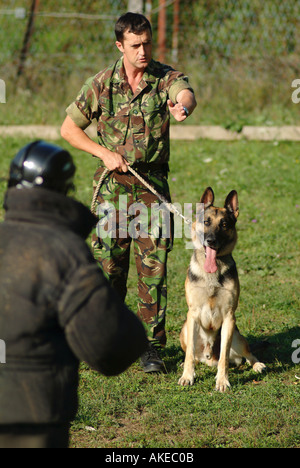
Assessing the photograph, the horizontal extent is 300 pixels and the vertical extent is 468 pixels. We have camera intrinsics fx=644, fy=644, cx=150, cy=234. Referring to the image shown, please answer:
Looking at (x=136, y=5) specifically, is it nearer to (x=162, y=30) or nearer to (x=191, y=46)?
(x=162, y=30)

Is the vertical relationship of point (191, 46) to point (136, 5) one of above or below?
below

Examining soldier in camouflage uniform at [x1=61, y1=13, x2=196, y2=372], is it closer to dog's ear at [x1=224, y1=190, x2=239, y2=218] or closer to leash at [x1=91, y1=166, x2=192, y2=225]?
leash at [x1=91, y1=166, x2=192, y2=225]

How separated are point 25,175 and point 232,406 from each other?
2.87 m

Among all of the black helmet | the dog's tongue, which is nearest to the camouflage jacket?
the dog's tongue

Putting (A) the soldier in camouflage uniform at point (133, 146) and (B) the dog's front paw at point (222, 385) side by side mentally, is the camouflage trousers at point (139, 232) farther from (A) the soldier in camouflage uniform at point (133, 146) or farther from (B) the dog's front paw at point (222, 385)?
(B) the dog's front paw at point (222, 385)

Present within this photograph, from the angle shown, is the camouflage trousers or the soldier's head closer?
the soldier's head

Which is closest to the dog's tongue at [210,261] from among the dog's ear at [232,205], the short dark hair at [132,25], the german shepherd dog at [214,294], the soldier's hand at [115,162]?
the german shepherd dog at [214,294]

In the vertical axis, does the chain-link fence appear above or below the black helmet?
above

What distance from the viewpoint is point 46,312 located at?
6.27 feet

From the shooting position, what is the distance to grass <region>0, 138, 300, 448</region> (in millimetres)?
4016

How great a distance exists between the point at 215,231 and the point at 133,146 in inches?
36.0

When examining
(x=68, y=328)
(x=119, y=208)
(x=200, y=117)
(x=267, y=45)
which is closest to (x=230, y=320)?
(x=119, y=208)

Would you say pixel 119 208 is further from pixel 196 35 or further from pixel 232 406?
pixel 196 35

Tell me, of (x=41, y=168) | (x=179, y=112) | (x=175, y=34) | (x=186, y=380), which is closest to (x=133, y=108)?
(x=179, y=112)
